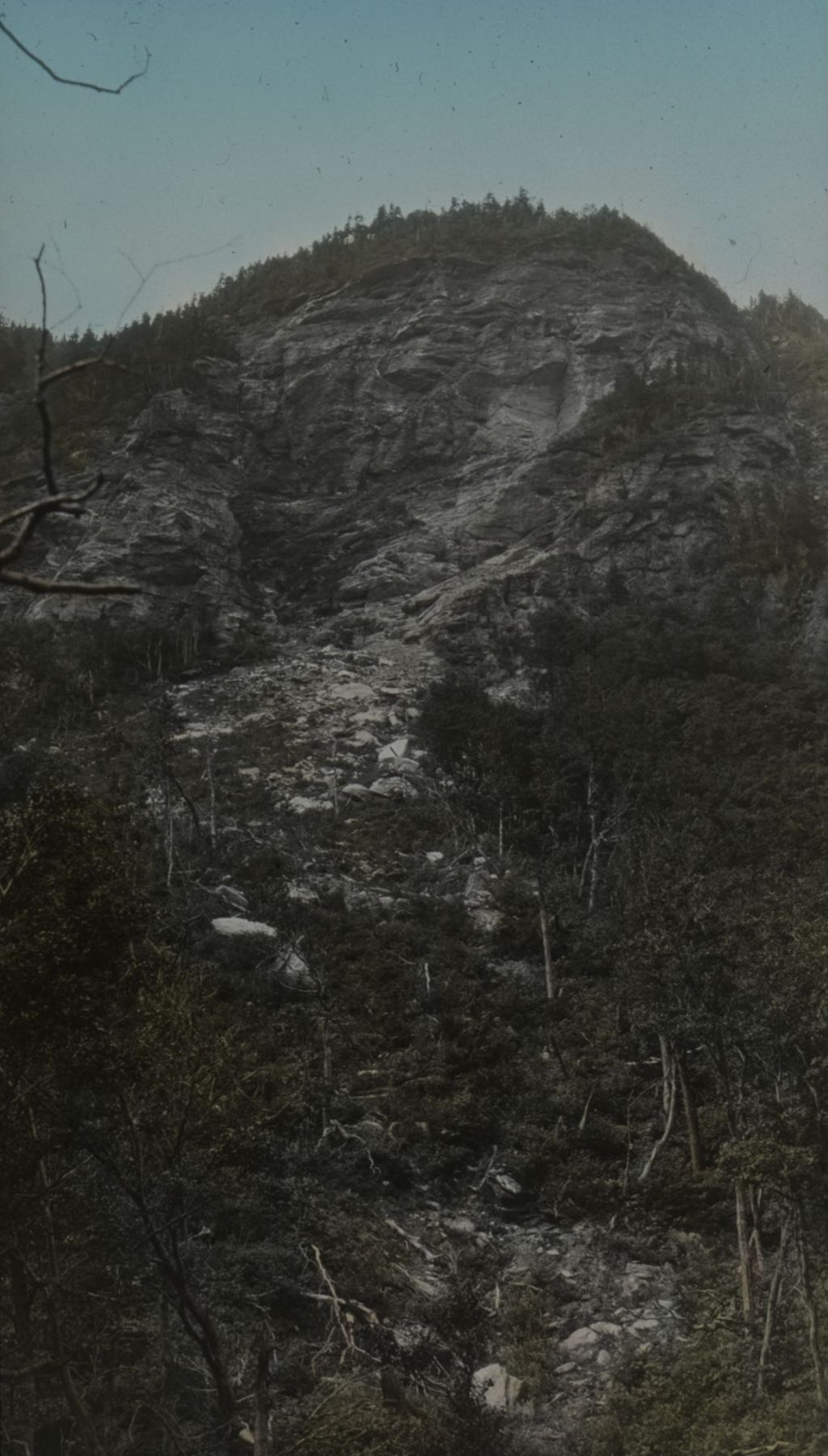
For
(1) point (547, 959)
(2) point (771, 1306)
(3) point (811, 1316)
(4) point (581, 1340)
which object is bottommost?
(4) point (581, 1340)

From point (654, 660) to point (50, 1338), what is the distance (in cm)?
3453

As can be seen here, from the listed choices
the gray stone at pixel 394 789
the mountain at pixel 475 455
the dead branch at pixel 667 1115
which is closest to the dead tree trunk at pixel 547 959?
the dead branch at pixel 667 1115

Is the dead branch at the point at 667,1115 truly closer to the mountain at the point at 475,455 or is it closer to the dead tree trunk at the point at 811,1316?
the dead tree trunk at the point at 811,1316

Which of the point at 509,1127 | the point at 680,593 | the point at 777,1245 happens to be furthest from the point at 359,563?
the point at 777,1245

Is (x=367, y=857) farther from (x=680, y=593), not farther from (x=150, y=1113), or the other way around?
(x=680, y=593)

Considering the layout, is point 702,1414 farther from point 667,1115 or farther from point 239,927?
point 239,927

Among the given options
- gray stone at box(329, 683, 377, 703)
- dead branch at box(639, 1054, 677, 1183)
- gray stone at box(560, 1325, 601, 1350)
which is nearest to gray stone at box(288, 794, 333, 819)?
gray stone at box(329, 683, 377, 703)

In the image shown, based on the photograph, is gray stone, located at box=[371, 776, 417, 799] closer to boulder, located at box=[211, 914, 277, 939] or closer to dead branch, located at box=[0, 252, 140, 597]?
boulder, located at box=[211, 914, 277, 939]

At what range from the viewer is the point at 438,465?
58.9 metres

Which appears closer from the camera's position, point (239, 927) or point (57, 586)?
point (57, 586)

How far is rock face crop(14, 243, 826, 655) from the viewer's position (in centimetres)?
4844

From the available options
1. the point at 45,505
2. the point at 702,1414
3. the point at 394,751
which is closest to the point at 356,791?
the point at 394,751

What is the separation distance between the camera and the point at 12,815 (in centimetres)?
1055

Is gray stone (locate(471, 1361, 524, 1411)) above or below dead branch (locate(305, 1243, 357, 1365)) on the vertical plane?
below
